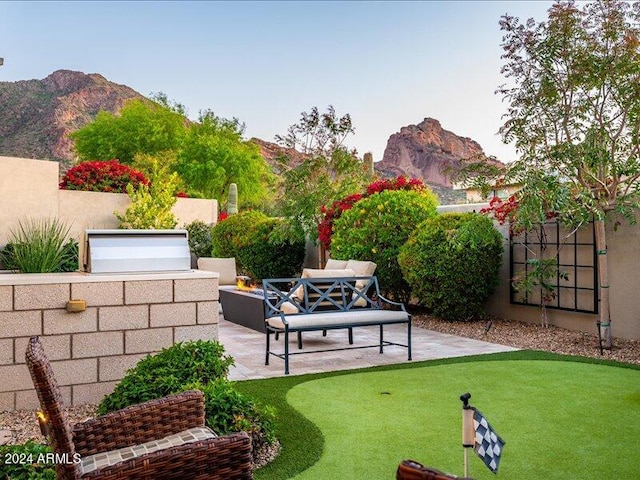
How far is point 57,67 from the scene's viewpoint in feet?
144

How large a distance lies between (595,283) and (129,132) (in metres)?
31.5

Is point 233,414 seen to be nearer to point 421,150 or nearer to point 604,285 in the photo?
point 604,285

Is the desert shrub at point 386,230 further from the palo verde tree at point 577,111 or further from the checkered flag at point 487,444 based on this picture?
the checkered flag at point 487,444

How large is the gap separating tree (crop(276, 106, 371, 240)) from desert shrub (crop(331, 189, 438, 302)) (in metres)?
2.03

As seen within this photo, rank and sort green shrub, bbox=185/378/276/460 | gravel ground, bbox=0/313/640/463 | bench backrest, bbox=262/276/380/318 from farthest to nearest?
1. bench backrest, bbox=262/276/380/318
2. gravel ground, bbox=0/313/640/463
3. green shrub, bbox=185/378/276/460

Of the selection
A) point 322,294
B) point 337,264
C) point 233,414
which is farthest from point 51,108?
point 233,414

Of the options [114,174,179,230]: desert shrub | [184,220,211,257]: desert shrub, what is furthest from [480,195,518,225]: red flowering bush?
[184,220,211,257]: desert shrub

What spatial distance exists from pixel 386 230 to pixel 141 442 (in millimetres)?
7349

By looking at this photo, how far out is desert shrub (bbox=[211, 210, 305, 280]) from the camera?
13.3m

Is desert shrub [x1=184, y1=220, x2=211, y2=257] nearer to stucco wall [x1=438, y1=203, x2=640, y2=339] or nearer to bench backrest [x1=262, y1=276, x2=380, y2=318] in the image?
bench backrest [x1=262, y1=276, x2=380, y2=318]

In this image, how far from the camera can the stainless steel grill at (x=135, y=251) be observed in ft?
15.5

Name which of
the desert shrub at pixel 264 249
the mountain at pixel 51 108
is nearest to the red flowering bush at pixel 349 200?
the desert shrub at pixel 264 249

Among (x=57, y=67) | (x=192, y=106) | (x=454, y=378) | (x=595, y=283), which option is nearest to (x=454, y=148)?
(x=192, y=106)

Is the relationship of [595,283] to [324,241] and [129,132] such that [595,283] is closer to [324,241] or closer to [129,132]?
[324,241]
